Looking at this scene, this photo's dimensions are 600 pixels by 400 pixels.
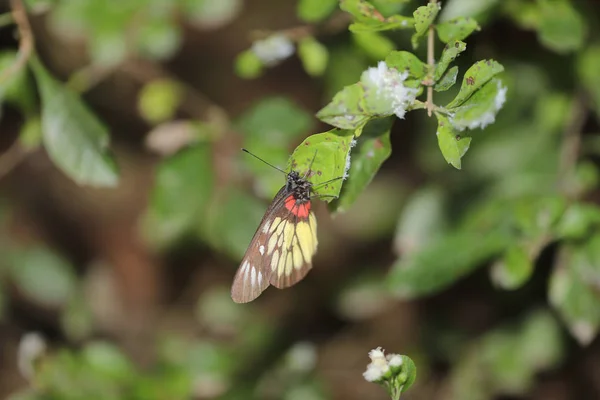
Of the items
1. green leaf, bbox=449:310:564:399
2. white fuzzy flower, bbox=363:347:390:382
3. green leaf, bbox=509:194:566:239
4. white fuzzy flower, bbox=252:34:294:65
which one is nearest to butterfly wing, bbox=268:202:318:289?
white fuzzy flower, bbox=363:347:390:382

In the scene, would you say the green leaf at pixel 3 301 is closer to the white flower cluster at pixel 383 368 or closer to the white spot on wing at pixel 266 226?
Result: the white spot on wing at pixel 266 226

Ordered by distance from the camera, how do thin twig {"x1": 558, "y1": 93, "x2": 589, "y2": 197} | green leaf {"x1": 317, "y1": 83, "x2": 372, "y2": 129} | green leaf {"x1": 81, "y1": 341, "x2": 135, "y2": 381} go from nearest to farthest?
green leaf {"x1": 317, "y1": 83, "x2": 372, "y2": 129}
thin twig {"x1": 558, "y1": 93, "x2": 589, "y2": 197}
green leaf {"x1": 81, "y1": 341, "x2": 135, "y2": 381}

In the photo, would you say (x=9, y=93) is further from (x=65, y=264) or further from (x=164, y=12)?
(x=65, y=264)

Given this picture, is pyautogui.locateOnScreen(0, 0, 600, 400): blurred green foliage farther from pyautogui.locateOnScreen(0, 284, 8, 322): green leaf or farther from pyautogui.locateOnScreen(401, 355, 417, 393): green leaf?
pyautogui.locateOnScreen(401, 355, 417, 393): green leaf

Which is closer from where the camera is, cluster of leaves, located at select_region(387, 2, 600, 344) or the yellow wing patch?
the yellow wing patch

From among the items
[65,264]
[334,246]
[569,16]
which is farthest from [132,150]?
[569,16]

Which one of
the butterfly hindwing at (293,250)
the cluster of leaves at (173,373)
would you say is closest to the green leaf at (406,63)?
the butterfly hindwing at (293,250)
